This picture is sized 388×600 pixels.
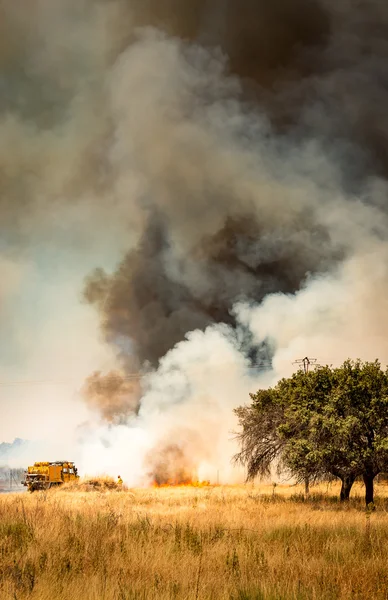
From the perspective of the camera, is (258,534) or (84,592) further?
(258,534)

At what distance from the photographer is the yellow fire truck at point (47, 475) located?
45.6m

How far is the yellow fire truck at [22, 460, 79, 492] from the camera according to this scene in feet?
149

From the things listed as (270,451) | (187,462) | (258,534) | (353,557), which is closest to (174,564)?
(353,557)

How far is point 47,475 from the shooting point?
4691 cm

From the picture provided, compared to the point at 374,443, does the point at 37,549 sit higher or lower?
lower

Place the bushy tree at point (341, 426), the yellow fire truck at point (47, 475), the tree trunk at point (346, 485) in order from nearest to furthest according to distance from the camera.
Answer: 1. the bushy tree at point (341, 426)
2. the tree trunk at point (346, 485)
3. the yellow fire truck at point (47, 475)

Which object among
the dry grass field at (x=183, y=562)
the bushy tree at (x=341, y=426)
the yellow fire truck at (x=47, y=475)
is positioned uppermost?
the bushy tree at (x=341, y=426)

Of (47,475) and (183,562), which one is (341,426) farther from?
(47,475)

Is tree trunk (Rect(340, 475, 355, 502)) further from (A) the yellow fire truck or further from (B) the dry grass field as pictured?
(A) the yellow fire truck

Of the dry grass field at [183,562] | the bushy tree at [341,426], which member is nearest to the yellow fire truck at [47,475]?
the bushy tree at [341,426]

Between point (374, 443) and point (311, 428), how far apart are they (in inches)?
113

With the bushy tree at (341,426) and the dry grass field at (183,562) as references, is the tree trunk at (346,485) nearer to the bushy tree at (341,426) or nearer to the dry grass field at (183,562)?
the bushy tree at (341,426)

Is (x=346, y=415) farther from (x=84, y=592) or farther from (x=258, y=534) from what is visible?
(x=84, y=592)

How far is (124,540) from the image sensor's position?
11.4 metres
